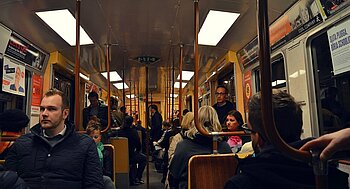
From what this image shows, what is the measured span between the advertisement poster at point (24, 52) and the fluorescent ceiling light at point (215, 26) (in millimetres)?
2394

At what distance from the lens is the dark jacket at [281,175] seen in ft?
2.74

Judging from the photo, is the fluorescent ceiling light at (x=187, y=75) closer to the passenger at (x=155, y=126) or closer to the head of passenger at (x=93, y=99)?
the passenger at (x=155, y=126)

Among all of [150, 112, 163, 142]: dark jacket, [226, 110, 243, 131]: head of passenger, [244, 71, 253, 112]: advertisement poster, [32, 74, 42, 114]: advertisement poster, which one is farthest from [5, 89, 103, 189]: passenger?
[150, 112, 163, 142]: dark jacket

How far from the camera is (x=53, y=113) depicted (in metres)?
1.77

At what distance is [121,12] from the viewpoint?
11.3 ft

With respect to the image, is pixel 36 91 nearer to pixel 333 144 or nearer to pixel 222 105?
pixel 222 105

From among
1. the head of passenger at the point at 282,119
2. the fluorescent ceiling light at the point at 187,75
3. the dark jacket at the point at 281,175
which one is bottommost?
the dark jacket at the point at 281,175

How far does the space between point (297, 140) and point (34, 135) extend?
1438 millimetres

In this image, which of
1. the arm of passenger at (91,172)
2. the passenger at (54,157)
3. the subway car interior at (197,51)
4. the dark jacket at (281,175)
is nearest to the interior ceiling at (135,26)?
the subway car interior at (197,51)

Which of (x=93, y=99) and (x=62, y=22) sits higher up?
(x=62, y=22)

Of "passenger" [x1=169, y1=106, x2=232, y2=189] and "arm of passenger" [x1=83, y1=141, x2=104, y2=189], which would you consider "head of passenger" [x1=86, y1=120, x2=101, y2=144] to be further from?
"arm of passenger" [x1=83, y1=141, x2=104, y2=189]

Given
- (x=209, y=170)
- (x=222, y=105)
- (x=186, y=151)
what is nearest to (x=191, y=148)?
(x=186, y=151)

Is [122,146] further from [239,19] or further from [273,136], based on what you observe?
[273,136]

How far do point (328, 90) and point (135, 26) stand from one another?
2489mm
